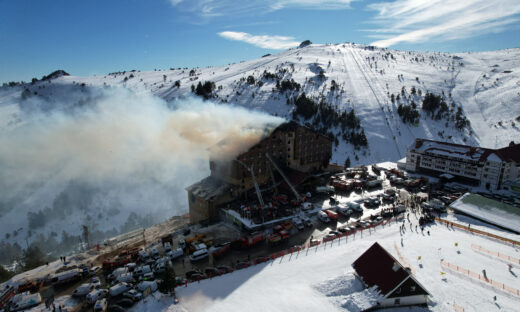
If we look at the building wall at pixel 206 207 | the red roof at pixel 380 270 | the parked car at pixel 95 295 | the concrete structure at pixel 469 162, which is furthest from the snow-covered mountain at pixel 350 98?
the parked car at pixel 95 295

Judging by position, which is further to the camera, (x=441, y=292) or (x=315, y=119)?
(x=315, y=119)

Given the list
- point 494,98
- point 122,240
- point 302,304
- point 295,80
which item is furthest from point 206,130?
point 494,98

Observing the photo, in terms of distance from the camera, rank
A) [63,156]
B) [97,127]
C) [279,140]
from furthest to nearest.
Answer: [63,156], [97,127], [279,140]

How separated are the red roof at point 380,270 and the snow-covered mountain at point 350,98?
2296 inches

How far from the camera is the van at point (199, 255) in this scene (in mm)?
31188

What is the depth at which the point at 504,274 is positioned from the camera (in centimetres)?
2545

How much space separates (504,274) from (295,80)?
124m

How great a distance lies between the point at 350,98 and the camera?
12331 cm

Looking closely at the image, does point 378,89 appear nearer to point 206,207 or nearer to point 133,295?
point 206,207

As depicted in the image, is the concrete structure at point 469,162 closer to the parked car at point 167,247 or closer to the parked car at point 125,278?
the parked car at point 167,247

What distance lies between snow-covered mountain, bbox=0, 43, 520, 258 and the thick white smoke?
48.0 inches

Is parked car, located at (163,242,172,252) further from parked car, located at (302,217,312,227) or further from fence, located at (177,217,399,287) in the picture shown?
parked car, located at (302,217,312,227)

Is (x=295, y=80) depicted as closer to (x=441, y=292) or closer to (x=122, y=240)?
(x=122, y=240)

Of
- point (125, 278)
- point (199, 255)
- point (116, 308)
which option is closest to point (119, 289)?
point (125, 278)
